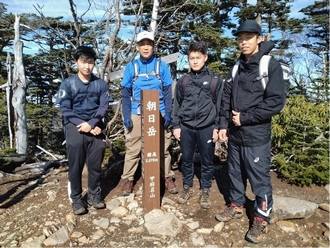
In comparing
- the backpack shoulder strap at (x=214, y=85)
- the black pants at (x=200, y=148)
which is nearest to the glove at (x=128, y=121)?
the black pants at (x=200, y=148)

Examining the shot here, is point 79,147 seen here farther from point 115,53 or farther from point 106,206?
point 115,53

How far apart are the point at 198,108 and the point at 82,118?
5.17 feet

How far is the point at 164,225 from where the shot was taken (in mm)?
3398

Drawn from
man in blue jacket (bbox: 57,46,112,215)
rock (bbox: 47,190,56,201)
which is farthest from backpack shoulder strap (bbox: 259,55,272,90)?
rock (bbox: 47,190,56,201)

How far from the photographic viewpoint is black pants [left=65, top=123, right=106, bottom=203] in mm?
3590

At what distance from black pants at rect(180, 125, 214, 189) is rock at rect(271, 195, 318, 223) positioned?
0.99 metres

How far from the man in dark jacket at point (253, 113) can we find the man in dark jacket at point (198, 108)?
0.27 m

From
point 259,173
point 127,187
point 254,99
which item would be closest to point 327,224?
point 259,173

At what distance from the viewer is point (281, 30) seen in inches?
823

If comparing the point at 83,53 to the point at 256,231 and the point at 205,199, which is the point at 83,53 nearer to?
the point at 205,199

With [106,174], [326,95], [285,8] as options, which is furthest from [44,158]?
[285,8]

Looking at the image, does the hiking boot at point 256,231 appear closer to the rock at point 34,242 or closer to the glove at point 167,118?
the glove at point 167,118

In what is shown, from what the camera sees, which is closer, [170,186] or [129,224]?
[129,224]

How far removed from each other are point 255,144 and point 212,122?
30.0 inches
